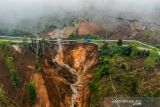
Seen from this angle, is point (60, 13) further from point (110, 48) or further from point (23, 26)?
point (110, 48)

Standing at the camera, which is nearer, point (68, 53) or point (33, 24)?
point (68, 53)

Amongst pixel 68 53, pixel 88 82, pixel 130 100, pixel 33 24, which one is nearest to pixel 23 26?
pixel 33 24

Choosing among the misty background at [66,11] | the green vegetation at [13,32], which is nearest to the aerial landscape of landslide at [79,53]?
the misty background at [66,11]

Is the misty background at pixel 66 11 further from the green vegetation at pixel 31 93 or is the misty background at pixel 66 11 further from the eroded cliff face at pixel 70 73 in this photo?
the green vegetation at pixel 31 93

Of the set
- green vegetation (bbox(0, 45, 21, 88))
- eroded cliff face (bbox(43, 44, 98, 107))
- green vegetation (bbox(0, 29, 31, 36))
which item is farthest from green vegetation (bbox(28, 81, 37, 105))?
green vegetation (bbox(0, 29, 31, 36))

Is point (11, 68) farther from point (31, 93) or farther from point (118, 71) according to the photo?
point (118, 71)

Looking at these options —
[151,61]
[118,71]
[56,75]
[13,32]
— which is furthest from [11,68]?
[151,61]

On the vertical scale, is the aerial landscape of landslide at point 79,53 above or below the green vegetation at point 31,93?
above
